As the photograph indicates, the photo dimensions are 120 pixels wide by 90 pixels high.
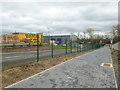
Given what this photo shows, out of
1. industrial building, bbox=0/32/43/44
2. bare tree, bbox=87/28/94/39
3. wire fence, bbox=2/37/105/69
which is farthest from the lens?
bare tree, bbox=87/28/94/39

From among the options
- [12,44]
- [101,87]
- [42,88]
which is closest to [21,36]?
[12,44]

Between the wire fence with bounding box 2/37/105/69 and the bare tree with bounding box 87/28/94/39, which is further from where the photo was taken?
the bare tree with bounding box 87/28/94/39

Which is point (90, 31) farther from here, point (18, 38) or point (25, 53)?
point (18, 38)

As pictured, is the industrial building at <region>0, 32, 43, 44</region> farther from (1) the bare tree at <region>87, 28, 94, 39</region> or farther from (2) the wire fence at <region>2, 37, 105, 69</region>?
(1) the bare tree at <region>87, 28, 94, 39</region>

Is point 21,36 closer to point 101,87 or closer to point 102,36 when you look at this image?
point 101,87

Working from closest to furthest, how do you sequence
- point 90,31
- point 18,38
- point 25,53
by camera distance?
point 18,38
point 25,53
point 90,31

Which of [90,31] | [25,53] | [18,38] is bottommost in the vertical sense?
[25,53]

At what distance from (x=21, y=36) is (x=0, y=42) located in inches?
73.5

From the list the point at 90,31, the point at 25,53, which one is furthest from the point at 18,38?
the point at 90,31

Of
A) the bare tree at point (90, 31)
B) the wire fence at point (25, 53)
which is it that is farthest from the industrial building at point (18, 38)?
the bare tree at point (90, 31)

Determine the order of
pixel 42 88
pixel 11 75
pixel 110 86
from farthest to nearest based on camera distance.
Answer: pixel 11 75 → pixel 110 86 → pixel 42 88

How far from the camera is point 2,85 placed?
421 centimetres

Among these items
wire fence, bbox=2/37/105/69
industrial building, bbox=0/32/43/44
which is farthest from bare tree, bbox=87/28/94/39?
industrial building, bbox=0/32/43/44

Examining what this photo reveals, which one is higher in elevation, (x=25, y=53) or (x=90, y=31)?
(x=90, y=31)
